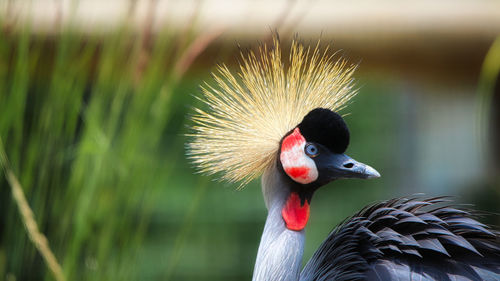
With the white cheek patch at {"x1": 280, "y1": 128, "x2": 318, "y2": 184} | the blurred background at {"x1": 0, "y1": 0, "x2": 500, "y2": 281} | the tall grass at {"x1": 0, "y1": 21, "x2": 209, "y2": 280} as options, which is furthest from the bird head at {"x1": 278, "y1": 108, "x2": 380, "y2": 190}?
the tall grass at {"x1": 0, "y1": 21, "x2": 209, "y2": 280}

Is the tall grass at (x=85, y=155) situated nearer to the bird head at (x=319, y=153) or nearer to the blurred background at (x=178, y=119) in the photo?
the blurred background at (x=178, y=119)

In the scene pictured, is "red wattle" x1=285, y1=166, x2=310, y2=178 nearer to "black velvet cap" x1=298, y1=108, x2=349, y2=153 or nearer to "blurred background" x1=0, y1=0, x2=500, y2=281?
"black velvet cap" x1=298, y1=108, x2=349, y2=153

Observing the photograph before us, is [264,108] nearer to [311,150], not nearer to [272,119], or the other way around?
[272,119]

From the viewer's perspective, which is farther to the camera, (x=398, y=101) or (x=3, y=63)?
(x=398, y=101)

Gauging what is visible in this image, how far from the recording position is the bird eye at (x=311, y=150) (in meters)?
1.39

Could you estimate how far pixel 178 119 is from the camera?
291 centimetres

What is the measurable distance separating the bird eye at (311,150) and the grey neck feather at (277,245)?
10 cm

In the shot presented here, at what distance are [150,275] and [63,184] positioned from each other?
1579 millimetres

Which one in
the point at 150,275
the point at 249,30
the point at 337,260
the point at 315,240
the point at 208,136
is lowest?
the point at 150,275

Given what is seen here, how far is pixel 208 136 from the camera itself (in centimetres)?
144

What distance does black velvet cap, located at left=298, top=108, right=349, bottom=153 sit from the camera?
1.35m

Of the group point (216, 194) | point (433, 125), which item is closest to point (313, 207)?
point (216, 194)

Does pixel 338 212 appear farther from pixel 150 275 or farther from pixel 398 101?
pixel 150 275

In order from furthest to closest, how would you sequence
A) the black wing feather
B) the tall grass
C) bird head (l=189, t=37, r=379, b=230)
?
bird head (l=189, t=37, r=379, b=230) < the tall grass < the black wing feather
